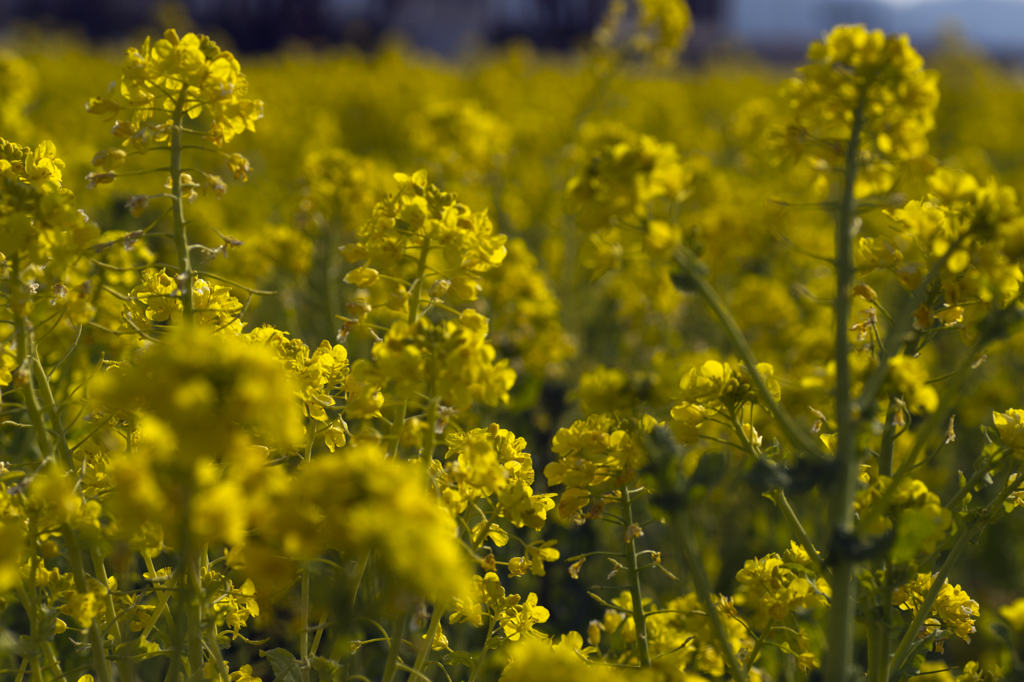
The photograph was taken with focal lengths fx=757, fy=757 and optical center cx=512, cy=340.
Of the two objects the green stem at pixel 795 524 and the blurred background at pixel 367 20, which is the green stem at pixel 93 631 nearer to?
the green stem at pixel 795 524

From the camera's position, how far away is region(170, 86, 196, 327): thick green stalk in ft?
4.75

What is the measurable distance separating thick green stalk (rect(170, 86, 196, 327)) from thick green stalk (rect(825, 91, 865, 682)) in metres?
1.14

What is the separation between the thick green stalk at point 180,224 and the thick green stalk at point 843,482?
1.14m

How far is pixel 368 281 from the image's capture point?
58.1 inches

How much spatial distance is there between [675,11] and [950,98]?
12.0m

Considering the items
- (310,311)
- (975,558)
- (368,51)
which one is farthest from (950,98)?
(368,51)

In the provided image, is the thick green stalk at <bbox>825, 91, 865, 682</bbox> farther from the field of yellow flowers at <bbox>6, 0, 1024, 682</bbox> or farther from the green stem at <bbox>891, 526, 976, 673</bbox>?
the green stem at <bbox>891, 526, 976, 673</bbox>

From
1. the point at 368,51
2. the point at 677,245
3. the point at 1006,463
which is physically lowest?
the point at 368,51

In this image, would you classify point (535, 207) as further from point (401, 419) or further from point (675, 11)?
point (401, 419)

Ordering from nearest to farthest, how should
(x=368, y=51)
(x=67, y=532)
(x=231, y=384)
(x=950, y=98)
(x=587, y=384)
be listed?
1. (x=231, y=384)
2. (x=587, y=384)
3. (x=67, y=532)
4. (x=950, y=98)
5. (x=368, y=51)

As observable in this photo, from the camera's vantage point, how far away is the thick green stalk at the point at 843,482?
1187 millimetres

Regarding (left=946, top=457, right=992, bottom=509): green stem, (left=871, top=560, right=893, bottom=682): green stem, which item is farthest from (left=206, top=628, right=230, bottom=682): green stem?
(left=946, top=457, right=992, bottom=509): green stem

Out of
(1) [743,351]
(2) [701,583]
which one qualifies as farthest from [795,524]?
(1) [743,351]

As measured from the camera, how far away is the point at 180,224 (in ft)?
4.85
